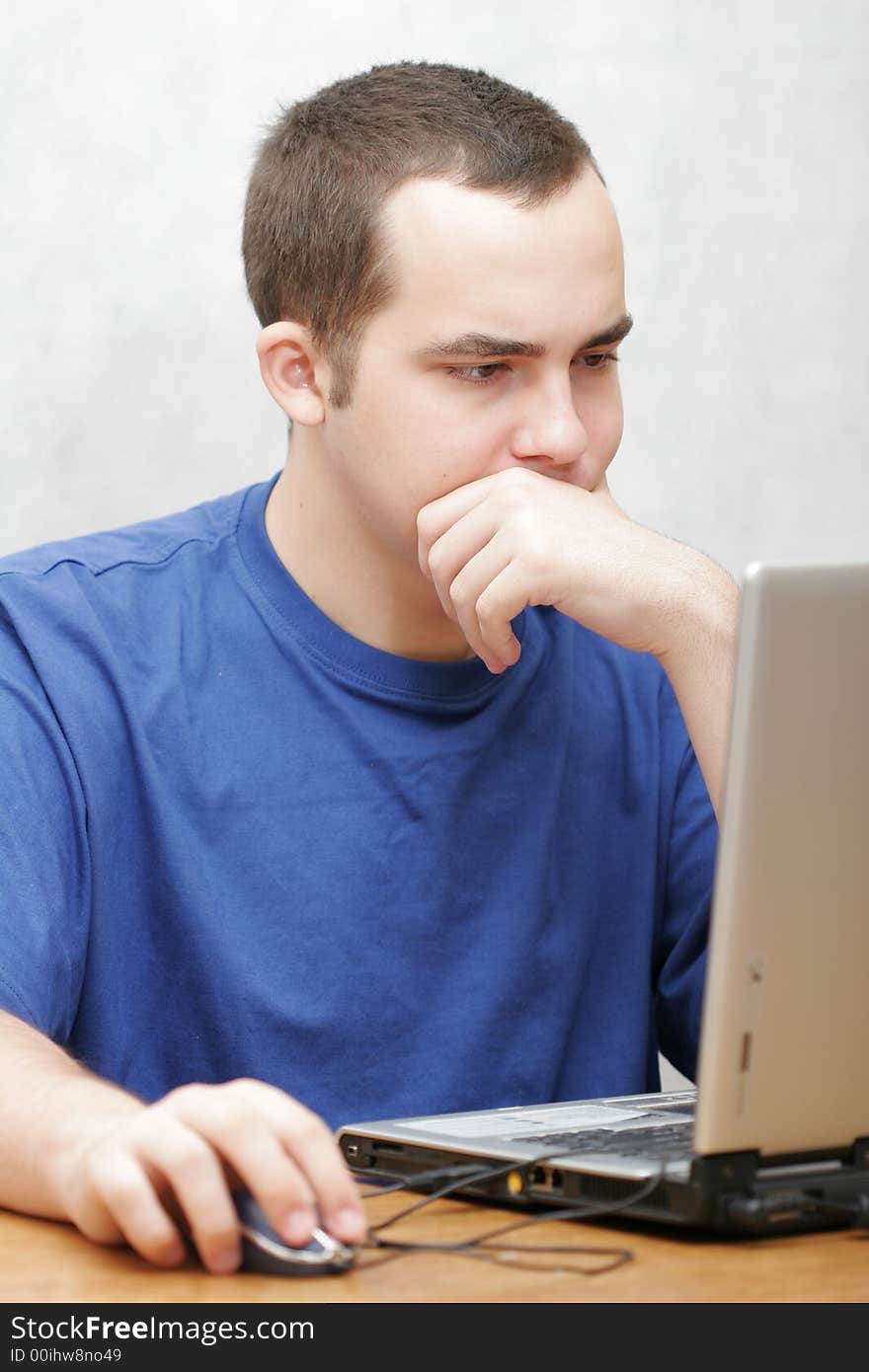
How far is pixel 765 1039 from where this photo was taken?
76cm

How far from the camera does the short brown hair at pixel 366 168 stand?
142 cm

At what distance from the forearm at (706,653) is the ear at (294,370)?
1.30 ft

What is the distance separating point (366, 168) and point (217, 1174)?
1005 millimetres

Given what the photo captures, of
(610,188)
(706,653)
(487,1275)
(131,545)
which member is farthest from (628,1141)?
(610,188)

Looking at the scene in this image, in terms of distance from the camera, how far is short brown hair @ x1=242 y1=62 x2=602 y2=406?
1422 millimetres

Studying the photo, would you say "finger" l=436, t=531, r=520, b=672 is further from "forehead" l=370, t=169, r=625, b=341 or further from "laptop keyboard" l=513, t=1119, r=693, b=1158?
"laptop keyboard" l=513, t=1119, r=693, b=1158

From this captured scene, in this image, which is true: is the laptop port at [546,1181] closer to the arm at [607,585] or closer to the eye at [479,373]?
the arm at [607,585]

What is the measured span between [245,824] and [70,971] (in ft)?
0.61

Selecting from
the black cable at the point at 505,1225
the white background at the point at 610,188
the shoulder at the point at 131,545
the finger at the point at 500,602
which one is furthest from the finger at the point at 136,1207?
the white background at the point at 610,188

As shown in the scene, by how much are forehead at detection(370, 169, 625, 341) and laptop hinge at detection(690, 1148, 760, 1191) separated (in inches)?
29.6

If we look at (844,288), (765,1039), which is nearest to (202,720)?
(765,1039)

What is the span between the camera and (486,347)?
4.43 feet

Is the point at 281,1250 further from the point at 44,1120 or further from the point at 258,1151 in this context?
the point at 44,1120

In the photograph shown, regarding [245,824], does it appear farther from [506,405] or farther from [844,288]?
[844,288]
